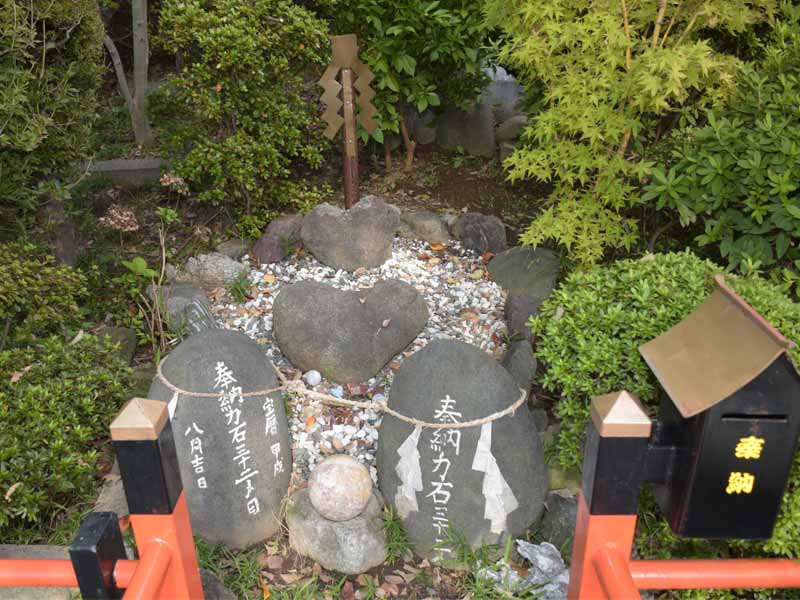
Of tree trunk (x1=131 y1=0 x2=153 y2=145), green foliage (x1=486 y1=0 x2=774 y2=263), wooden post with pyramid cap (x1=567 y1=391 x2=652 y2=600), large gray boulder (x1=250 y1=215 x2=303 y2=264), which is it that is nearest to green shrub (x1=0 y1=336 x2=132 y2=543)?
large gray boulder (x1=250 y1=215 x2=303 y2=264)

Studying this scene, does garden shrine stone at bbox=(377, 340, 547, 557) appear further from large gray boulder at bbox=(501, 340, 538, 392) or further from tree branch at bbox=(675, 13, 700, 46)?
tree branch at bbox=(675, 13, 700, 46)

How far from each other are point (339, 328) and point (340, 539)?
3.99ft

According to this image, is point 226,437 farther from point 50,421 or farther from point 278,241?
point 278,241

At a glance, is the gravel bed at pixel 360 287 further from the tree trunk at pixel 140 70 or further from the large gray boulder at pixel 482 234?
the tree trunk at pixel 140 70

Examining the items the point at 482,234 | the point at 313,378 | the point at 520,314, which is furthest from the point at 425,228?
the point at 313,378

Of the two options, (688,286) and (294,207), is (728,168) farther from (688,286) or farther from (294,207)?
(294,207)

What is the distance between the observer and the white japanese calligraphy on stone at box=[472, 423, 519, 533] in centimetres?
318

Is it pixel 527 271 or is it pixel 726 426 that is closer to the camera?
pixel 726 426

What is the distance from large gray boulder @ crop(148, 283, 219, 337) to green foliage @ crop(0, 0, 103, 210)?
3.20ft

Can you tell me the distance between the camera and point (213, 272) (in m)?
4.72

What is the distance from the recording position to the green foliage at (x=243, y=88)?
4.60 m

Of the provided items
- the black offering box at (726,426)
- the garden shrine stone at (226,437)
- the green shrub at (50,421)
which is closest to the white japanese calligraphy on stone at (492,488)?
the garden shrine stone at (226,437)

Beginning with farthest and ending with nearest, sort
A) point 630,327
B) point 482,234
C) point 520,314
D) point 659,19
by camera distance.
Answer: point 482,234 < point 520,314 < point 659,19 < point 630,327

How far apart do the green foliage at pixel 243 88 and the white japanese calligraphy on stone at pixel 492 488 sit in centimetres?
279
